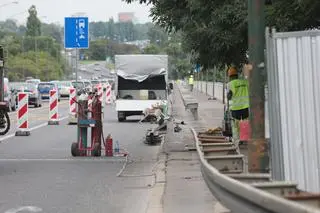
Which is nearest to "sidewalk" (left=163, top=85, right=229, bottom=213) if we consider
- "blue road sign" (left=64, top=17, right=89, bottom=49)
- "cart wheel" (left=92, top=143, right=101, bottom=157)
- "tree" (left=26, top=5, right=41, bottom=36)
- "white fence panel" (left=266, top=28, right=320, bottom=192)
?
"white fence panel" (left=266, top=28, right=320, bottom=192)

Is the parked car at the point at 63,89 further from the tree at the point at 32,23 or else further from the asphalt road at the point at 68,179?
the tree at the point at 32,23

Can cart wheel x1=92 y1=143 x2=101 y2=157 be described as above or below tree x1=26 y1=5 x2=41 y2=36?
below

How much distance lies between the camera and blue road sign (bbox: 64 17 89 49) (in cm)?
2102

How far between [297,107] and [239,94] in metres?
6.51

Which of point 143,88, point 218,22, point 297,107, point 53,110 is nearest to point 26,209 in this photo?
point 297,107

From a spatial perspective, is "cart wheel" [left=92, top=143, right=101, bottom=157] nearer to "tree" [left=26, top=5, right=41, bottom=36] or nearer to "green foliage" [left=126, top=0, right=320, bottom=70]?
"green foliage" [left=126, top=0, right=320, bottom=70]

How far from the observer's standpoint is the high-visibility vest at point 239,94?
13852mm

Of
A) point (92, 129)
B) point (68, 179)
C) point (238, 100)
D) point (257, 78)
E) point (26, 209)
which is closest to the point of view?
point (257, 78)

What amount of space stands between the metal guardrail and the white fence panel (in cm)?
127

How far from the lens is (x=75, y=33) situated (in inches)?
834

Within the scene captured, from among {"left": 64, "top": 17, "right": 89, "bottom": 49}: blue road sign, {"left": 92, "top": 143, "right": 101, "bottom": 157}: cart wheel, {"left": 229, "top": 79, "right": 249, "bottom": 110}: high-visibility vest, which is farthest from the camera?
{"left": 64, "top": 17, "right": 89, "bottom": 49}: blue road sign

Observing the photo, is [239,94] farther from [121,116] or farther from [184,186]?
[121,116]

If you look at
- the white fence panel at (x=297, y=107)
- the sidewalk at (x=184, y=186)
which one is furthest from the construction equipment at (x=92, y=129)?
the white fence panel at (x=297, y=107)

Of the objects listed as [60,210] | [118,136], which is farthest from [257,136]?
[118,136]
